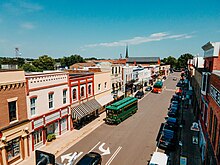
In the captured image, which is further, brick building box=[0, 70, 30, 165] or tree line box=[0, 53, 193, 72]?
tree line box=[0, 53, 193, 72]

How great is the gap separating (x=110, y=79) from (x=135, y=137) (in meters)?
16.4

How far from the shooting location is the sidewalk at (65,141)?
748 inches

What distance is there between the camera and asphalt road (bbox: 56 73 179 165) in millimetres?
18781

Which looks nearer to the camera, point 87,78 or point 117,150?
point 117,150

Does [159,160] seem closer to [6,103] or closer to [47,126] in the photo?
[47,126]

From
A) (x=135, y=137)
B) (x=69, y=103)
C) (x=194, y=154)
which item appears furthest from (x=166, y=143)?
(x=69, y=103)

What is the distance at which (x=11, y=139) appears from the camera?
17.0m

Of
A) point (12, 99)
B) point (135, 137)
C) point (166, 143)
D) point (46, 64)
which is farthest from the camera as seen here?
point (46, 64)

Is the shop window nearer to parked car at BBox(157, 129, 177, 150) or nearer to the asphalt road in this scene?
the asphalt road

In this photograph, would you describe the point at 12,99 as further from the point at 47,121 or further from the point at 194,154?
the point at 194,154

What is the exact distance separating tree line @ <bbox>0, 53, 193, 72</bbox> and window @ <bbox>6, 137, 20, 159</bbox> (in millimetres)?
19149

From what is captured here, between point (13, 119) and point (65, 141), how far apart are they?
7.23 m

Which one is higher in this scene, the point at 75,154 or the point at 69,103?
the point at 69,103

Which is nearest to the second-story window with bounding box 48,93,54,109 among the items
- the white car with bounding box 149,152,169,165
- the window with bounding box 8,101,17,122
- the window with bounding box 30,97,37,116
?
the window with bounding box 30,97,37,116
